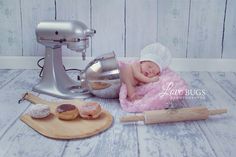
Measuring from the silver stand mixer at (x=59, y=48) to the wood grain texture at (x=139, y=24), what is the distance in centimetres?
34

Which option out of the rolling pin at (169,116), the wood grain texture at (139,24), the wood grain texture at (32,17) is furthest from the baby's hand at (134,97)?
the wood grain texture at (32,17)

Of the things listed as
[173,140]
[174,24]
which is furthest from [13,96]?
[174,24]

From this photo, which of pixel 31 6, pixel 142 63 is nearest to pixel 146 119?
pixel 142 63

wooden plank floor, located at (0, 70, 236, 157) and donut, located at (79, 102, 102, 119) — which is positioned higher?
donut, located at (79, 102, 102, 119)

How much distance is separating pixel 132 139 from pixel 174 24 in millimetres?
720

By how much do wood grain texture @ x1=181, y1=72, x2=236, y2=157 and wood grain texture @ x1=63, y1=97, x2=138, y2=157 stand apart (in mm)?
184

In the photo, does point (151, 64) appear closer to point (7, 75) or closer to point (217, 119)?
point (217, 119)

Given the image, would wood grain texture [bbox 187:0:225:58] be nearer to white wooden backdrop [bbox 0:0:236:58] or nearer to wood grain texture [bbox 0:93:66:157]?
white wooden backdrop [bbox 0:0:236:58]

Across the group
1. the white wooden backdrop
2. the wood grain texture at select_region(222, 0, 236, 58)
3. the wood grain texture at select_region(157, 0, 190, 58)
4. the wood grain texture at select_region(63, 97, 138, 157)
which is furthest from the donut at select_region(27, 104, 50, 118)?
the wood grain texture at select_region(222, 0, 236, 58)

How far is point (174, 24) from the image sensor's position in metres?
1.39

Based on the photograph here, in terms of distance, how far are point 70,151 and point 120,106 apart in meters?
0.31

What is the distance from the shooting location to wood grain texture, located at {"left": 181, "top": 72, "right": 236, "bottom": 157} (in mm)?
772

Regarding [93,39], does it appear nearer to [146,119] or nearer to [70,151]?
[146,119]

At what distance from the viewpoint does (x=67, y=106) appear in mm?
899
